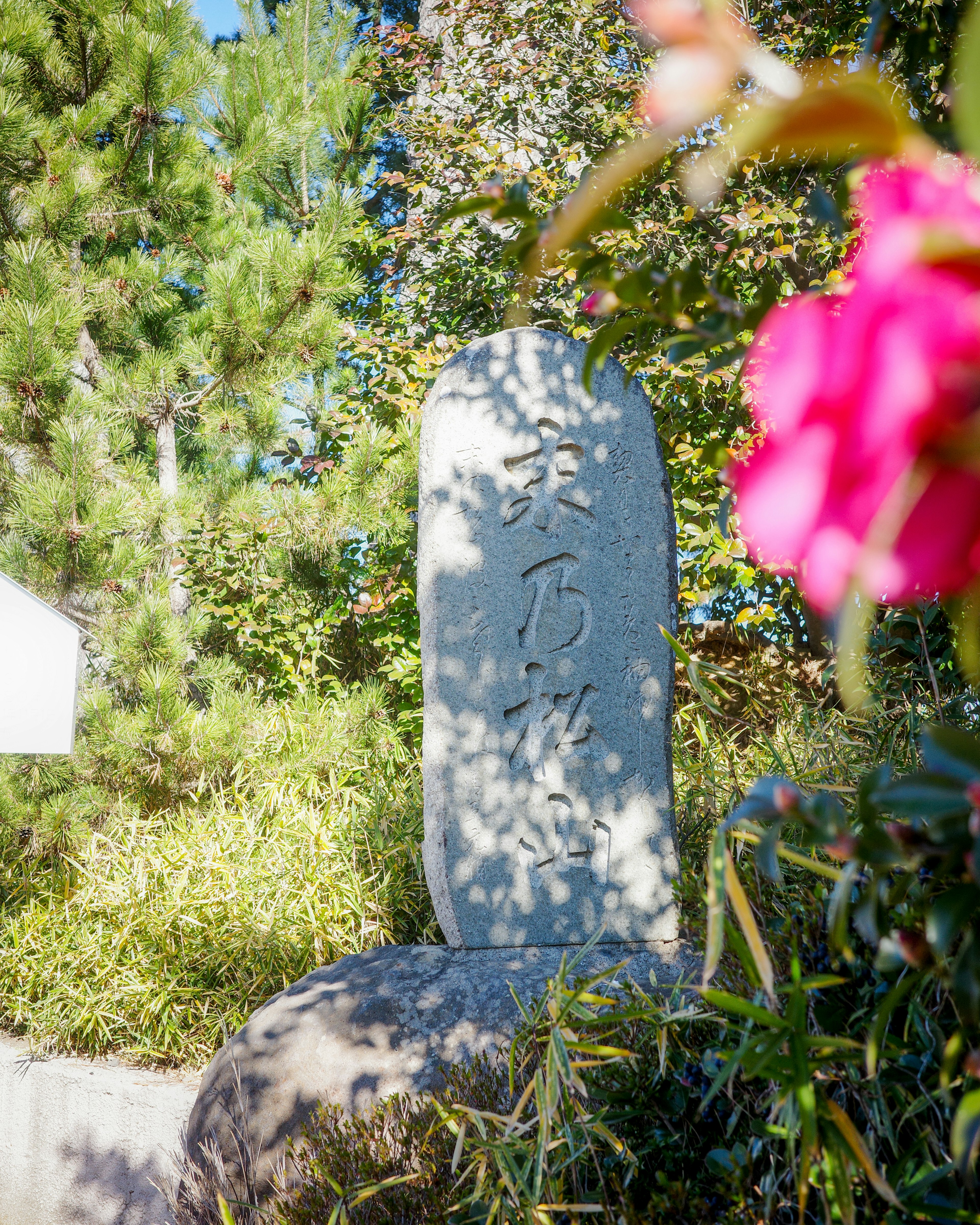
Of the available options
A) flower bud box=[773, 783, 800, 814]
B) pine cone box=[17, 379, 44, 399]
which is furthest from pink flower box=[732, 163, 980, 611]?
pine cone box=[17, 379, 44, 399]

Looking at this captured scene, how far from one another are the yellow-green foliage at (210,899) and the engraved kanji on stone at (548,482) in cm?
159

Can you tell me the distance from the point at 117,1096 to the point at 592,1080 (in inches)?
81.8

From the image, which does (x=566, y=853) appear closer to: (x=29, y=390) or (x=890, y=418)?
(x=890, y=418)

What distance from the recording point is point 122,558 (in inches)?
153

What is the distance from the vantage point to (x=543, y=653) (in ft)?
8.64

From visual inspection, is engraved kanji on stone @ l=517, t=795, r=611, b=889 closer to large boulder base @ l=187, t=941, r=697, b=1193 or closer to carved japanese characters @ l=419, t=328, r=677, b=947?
carved japanese characters @ l=419, t=328, r=677, b=947

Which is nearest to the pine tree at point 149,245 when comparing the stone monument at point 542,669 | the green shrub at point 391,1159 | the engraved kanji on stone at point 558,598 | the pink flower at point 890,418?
the stone monument at point 542,669

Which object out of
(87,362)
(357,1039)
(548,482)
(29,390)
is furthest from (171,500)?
(357,1039)

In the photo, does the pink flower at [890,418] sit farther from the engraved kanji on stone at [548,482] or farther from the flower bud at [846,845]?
the engraved kanji on stone at [548,482]

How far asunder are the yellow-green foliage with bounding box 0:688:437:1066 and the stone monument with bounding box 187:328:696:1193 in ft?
2.59

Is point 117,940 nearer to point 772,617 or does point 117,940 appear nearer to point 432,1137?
point 432,1137

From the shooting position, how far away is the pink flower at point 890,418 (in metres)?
0.24

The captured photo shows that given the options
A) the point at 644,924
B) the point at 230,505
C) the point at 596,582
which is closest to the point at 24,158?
the point at 230,505

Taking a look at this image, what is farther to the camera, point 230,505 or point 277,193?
point 277,193
